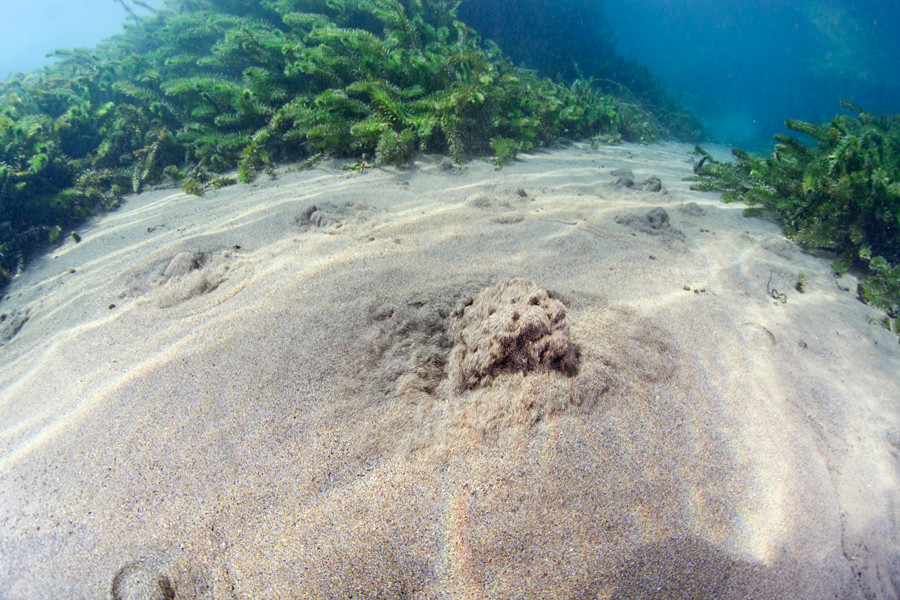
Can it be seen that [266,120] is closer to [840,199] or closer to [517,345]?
[517,345]

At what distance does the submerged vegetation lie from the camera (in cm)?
466

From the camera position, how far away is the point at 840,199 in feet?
11.5

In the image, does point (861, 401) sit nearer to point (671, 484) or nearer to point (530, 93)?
point (671, 484)

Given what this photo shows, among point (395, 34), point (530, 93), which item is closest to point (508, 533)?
point (395, 34)

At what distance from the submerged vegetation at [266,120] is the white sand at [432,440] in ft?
8.81

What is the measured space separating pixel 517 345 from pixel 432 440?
19.5 inches

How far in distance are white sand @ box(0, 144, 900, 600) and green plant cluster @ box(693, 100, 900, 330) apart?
32.6 inches

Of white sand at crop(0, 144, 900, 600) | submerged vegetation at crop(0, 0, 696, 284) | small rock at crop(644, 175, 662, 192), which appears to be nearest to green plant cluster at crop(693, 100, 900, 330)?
small rock at crop(644, 175, 662, 192)

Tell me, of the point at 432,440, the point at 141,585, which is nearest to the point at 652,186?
the point at 432,440

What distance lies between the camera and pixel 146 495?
128 centimetres

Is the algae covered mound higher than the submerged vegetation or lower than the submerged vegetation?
lower

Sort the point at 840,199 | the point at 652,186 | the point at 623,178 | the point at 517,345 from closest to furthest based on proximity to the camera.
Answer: the point at 517,345
the point at 840,199
the point at 652,186
the point at 623,178

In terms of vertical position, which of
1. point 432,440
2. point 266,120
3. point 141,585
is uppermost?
point 266,120

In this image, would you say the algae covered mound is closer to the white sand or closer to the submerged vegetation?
the white sand
